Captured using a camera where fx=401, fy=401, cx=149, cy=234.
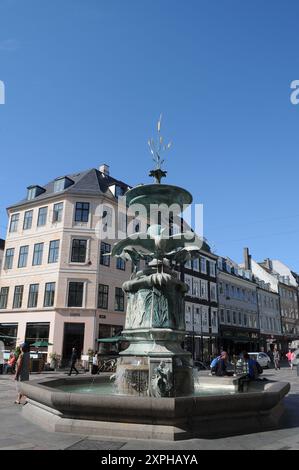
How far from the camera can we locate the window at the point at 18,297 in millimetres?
35469

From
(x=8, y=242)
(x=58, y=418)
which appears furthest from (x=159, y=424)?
(x=8, y=242)

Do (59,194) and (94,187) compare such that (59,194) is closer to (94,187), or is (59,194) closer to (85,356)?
(94,187)

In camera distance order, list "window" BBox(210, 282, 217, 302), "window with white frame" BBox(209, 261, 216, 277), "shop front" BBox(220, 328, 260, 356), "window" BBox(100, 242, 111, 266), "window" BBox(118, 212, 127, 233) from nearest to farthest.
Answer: "window" BBox(100, 242, 111, 266) < "window" BBox(118, 212, 127, 233) < "window" BBox(210, 282, 217, 302) < "shop front" BBox(220, 328, 260, 356) < "window with white frame" BBox(209, 261, 216, 277)

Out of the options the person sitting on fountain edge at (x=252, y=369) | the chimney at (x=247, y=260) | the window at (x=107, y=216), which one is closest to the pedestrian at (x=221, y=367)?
the person sitting on fountain edge at (x=252, y=369)

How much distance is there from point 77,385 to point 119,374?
8.53ft

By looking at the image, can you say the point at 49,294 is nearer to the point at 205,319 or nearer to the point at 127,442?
the point at 205,319

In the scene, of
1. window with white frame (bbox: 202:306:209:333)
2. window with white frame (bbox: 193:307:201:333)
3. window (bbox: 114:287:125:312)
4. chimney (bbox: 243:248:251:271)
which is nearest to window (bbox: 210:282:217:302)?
window with white frame (bbox: 202:306:209:333)

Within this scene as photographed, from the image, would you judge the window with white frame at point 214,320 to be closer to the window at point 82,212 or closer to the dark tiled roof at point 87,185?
the dark tiled roof at point 87,185

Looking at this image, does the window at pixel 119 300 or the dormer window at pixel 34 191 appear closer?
the window at pixel 119 300

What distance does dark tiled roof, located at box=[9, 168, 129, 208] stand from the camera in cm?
3575

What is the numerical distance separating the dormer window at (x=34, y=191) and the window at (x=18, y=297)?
8.82m

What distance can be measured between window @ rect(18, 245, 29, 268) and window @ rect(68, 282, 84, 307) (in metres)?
5.85

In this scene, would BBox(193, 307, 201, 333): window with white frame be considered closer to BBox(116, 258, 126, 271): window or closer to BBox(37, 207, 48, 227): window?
BBox(116, 258, 126, 271): window

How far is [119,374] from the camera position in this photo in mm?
8820
